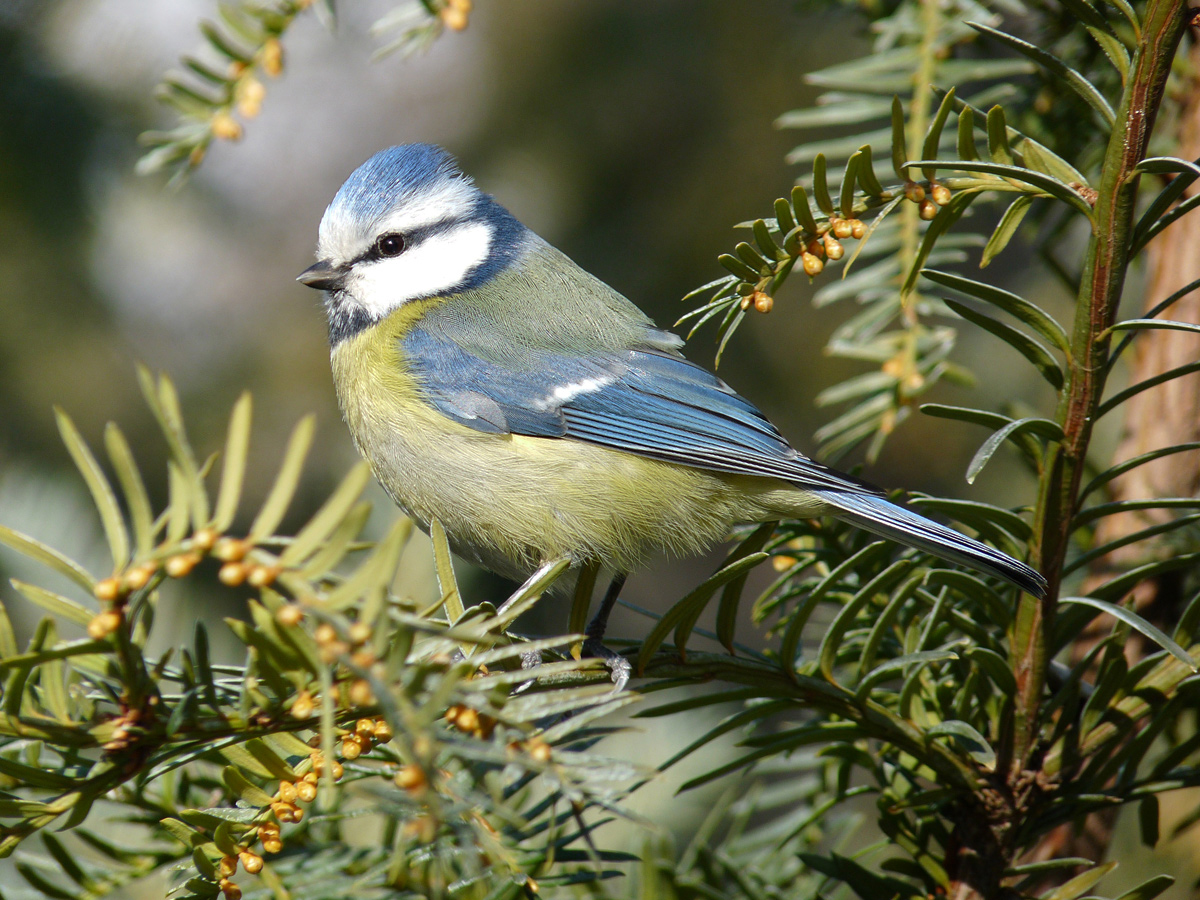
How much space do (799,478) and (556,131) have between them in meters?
1.13

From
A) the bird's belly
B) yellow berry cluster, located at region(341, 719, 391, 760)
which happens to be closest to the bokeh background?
the bird's belly

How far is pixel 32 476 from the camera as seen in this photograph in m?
1.27

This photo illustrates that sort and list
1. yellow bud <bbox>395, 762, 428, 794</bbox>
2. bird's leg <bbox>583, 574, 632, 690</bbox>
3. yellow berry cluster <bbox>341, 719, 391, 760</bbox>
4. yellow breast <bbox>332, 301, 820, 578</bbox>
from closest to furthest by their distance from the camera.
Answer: yellow bud <bbox>395, 762, 428, 794</bbox>
yellow berry cluster <bbox>341, 719, 391, 760</bbox>
bird's leg <bbox>583, 574, 632, 690</bbox>
yellow breast <bbox>332, 301, 820, 578</bbox>

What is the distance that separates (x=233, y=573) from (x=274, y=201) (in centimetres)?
211

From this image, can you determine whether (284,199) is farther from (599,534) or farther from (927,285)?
(927,285)

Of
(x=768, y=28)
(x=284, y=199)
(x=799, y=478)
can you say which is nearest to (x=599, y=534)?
(x=799, y=478)

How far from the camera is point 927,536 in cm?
91

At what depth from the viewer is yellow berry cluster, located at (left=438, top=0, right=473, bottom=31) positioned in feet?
3.30

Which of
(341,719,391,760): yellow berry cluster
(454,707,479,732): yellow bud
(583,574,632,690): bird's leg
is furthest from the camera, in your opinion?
(583,574,632,690): bird's leg

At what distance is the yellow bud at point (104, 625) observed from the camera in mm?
479

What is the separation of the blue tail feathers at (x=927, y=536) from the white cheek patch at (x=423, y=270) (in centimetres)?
84

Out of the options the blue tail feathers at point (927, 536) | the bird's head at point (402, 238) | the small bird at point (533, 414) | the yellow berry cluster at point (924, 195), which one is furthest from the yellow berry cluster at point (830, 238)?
the bird's head at point (402, 238)

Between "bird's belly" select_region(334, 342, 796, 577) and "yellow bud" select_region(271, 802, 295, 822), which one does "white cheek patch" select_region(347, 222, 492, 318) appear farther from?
"yellow bud" select_region(271, 802, 295, 822)

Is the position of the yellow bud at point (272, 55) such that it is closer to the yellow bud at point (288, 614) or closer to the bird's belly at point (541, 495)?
the bird's belly at point (541, 495)
